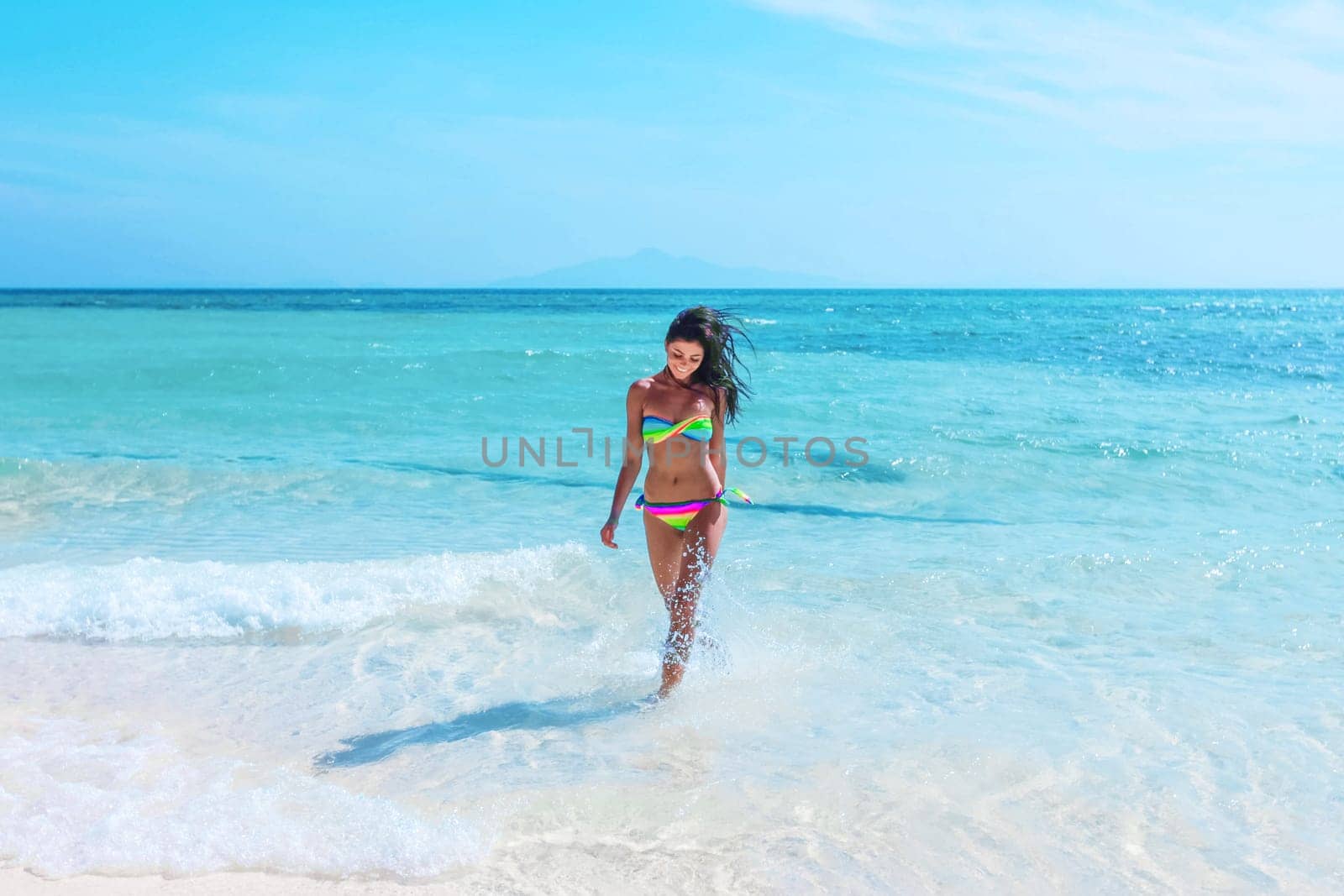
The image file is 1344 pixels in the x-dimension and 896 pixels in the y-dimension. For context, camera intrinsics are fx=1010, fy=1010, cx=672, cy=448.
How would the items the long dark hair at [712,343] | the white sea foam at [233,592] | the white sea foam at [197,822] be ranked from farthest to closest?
the white sea foam at [233,592] < the long dark hair at [712,343] < the white sea foam at [197,822]

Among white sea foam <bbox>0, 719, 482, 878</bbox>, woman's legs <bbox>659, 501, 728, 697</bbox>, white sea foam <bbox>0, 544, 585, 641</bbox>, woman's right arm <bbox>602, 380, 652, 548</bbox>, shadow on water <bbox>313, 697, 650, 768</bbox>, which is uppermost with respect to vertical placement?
woman's right arm <bbox>602, 380, 652, 548</bbox>

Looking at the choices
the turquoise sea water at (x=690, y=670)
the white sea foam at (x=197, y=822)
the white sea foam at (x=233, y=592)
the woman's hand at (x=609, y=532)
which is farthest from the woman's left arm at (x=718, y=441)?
the white sea foam at (x=233, y=592)

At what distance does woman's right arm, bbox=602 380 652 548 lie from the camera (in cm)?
427

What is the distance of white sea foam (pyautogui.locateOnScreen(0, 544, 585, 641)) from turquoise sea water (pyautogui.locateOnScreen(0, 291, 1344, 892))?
2cm

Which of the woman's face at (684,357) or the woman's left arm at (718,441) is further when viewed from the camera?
the woman's left arm at (718,441)

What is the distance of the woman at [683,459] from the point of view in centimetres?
425

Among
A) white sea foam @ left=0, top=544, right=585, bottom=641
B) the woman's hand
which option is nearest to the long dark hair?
the woman's hand

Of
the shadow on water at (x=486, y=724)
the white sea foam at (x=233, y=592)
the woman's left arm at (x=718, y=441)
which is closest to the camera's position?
the shadow on water at (x=486, y=724)

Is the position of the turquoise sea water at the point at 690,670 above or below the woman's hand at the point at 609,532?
below

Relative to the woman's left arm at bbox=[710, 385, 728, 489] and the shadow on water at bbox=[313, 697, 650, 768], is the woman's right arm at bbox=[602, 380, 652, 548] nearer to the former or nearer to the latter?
the woman's left arm at bbox=[710, 385, 728, 489]

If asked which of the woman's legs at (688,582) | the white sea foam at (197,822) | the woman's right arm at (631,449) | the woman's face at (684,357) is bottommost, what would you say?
the white sea foam at (197,822)

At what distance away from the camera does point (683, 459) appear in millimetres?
4316

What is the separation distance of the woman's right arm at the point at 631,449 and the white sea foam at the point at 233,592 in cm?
171

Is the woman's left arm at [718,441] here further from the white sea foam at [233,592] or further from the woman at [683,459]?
the white sea foam at [233,592]
